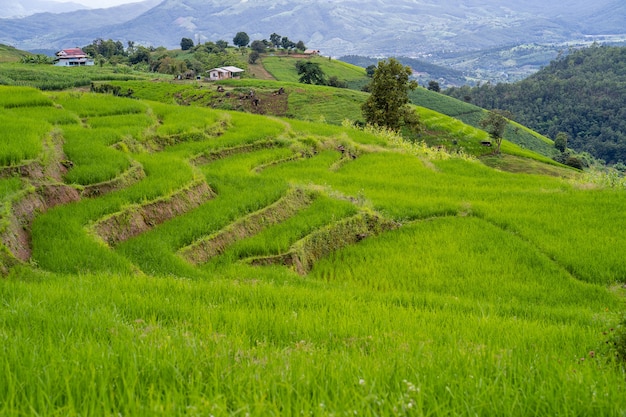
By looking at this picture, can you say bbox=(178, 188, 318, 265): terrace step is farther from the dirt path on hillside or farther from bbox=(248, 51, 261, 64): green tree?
bbox=(248, 51, 261, 64): green tree

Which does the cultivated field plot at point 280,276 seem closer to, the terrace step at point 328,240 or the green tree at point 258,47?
the terrace step at point 328,240

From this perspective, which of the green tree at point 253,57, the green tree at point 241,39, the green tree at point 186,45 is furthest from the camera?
the green tree at point 241,39

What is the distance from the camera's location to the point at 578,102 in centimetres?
12794

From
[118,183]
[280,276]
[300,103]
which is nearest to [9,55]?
[300,103]

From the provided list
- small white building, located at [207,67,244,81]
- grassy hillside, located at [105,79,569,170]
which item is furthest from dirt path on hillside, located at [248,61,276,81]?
grassy hillside, located at [105,79,569,170]

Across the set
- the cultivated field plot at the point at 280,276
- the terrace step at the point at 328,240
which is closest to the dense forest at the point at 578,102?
the cultivated field plot at the point at 280,276

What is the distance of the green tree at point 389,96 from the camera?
3862 centimetres

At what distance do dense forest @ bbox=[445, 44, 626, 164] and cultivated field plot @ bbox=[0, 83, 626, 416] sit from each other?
10907 centimetres

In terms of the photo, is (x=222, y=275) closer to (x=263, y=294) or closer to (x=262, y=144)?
(x=263, y=294)

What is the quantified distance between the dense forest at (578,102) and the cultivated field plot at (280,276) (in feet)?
358

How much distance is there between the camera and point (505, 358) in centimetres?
351

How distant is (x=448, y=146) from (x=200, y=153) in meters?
51.6

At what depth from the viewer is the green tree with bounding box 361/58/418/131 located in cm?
3862

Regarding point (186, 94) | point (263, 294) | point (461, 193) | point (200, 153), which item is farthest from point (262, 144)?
point (186, 94)
